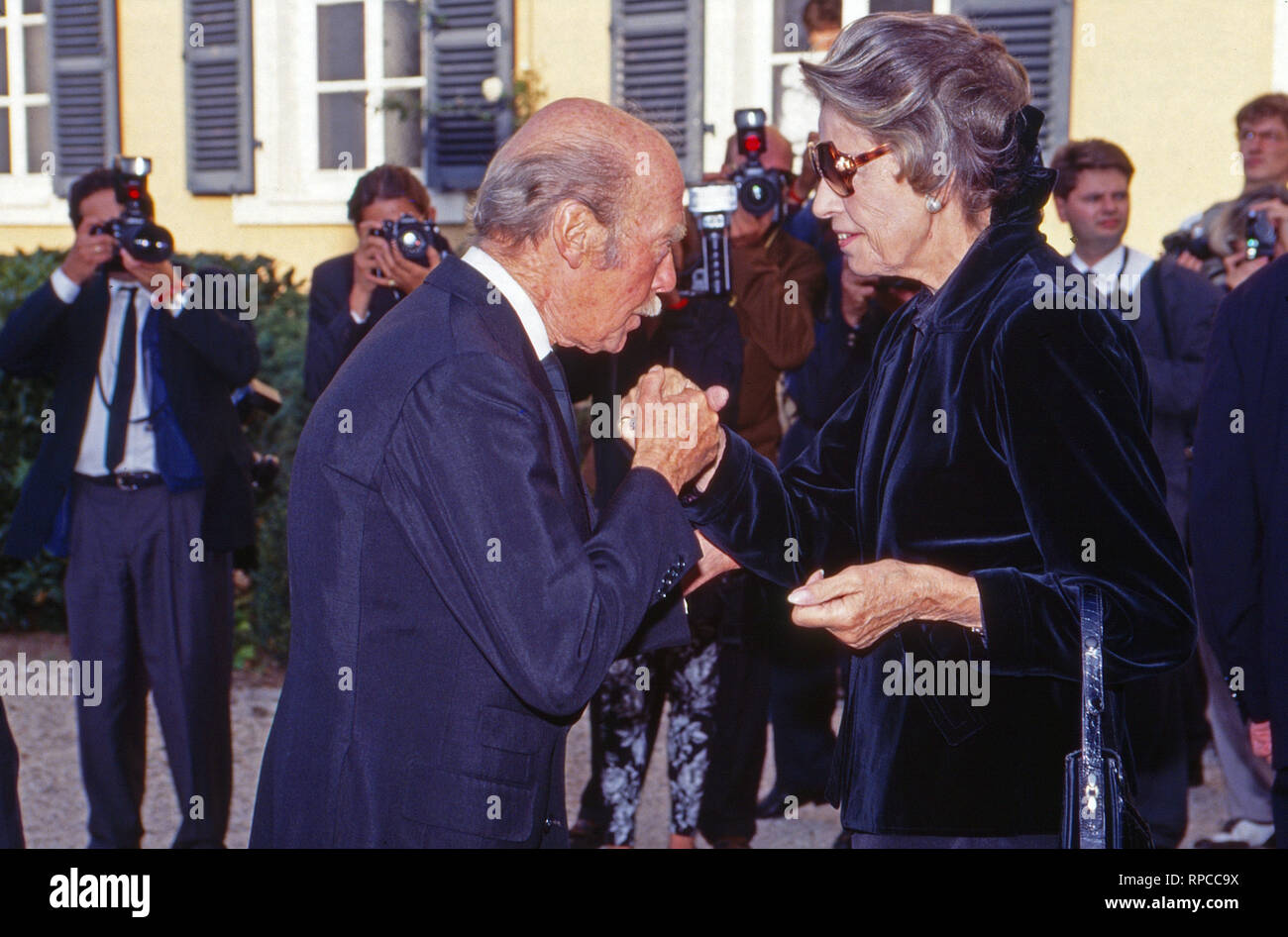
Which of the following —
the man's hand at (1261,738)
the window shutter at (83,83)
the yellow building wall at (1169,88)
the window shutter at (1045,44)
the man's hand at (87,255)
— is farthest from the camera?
the window shutter at (83,83)

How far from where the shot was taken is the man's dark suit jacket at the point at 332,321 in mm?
5168

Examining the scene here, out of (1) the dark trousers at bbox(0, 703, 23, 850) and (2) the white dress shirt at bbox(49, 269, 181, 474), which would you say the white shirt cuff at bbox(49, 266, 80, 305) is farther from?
(1) the dark trousers at bbox(0, 703, 23, 850)

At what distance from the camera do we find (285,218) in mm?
10219

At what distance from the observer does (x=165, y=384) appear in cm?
475

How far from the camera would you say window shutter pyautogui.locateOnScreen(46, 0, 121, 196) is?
35.9 feet

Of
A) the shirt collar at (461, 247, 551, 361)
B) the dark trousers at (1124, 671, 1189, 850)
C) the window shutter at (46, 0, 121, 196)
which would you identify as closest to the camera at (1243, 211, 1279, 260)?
the dark trousers at (1124, 671, 1189, 850)

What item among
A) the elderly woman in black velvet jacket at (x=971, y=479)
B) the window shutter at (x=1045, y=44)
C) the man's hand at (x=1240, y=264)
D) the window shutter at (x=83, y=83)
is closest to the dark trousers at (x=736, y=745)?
the man's hand at (x=1240, y=264)

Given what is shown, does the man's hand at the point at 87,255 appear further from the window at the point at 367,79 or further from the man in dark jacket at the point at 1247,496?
the window at the point at 367,79

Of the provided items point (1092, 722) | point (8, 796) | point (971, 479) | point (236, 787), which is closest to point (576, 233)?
point (971, 479)

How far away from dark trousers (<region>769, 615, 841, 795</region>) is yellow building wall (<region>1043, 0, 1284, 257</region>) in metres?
3.69

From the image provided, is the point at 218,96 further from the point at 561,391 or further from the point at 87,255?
the point at 561,391

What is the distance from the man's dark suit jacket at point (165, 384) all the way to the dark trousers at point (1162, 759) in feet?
9.88

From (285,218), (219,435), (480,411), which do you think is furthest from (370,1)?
(480,411)

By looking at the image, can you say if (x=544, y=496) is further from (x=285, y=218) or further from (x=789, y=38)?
→ (x=285, y=218)
